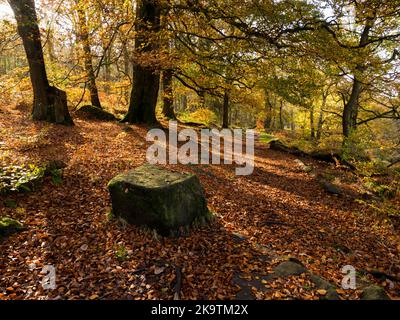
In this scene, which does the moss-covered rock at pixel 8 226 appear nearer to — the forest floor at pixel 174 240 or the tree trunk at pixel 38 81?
the forest floor at pixel 174 240

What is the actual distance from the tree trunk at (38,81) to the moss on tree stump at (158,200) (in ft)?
24.0

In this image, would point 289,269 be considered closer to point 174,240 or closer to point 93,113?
point 174,240

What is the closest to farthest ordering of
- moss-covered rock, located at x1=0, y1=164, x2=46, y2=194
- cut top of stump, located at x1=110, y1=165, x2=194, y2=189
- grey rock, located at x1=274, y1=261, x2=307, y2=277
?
1. grey rock, located at x1=274, y1=261, x2=307, y2=277
2. cut top of stump, located at x1=110, y1=165, x2=194, y2=189
3. moss-covered rock, located at x1=0, y1=164, x2=46, y2=194

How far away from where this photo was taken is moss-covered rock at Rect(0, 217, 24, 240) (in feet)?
14.7

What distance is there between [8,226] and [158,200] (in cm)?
254

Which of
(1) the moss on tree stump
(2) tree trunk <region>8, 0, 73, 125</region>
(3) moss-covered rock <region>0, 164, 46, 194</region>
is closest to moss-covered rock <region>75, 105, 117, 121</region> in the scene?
(2) tree trunk <region>8, 0, 73, 125</region>

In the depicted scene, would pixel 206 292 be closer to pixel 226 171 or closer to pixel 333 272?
pixel 333 272

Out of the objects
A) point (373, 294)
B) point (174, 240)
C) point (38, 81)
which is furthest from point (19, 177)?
point (373, 294)

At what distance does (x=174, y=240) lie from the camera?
15.9 feet

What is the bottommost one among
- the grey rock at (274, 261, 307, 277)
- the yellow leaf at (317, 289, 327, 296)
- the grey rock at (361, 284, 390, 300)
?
the grey rock at (361, 284, 390, 300)

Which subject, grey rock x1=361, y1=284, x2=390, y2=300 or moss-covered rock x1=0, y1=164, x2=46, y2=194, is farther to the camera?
moss-covered rock x1=0, y1=164, x2=46, y2=194

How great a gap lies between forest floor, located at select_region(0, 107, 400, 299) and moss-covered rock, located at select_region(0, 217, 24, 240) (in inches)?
5.2

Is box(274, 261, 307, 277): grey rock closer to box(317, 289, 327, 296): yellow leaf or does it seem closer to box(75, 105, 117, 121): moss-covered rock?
box(317, 289, 327, 296): yellow leaf

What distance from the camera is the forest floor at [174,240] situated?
12.8ft
